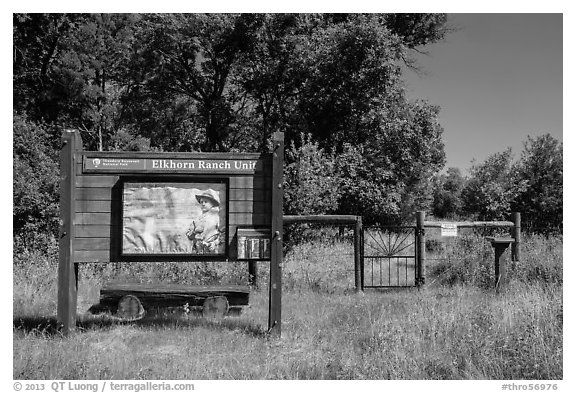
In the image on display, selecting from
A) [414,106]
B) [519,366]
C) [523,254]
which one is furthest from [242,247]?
[414,106]

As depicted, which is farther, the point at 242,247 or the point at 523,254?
the point at 523,254

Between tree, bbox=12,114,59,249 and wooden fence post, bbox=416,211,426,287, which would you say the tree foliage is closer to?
tree, bbox=12,114,59,249

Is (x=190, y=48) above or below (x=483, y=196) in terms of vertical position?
above

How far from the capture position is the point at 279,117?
2452 cm

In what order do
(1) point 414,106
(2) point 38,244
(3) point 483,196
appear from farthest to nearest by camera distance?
(3) point 483,196 < (1) point 414,106 < (2) point 38,244

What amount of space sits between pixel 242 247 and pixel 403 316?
2.71m

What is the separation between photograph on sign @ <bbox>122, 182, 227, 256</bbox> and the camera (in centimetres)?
646

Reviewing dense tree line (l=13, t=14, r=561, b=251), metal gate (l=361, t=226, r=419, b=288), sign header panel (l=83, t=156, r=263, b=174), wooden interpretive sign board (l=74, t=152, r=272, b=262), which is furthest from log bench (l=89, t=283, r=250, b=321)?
dense tree line (l=13, t=14, r=561, b=251)

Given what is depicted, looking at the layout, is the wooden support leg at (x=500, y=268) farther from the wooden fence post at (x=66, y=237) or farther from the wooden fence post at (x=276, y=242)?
the wooden fence post at (x=66, y=237)

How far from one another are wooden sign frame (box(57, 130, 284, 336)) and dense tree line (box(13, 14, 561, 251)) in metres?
8.42

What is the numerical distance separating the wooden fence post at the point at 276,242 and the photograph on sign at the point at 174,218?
0.75 m

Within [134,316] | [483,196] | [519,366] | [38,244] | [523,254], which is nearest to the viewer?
[519,366]

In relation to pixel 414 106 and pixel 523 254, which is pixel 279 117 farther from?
pixel 523 254

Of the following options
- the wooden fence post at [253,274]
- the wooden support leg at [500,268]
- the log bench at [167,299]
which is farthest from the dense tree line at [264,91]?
the log bench at [167,299]
